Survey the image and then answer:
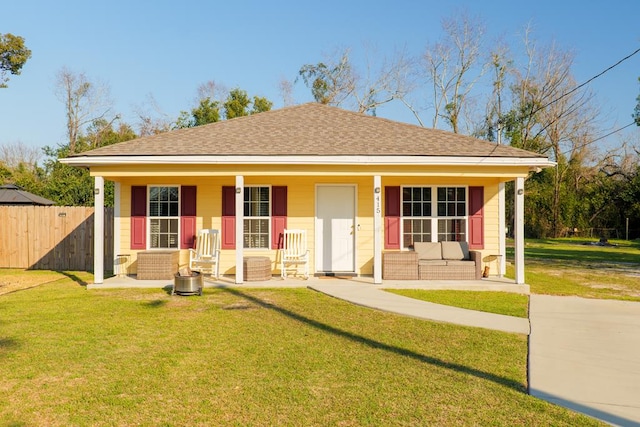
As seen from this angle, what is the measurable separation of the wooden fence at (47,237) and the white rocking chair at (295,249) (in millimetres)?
5506

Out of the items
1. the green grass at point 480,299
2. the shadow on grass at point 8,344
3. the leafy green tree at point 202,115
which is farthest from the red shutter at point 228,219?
the leafy green tree at point 202,115

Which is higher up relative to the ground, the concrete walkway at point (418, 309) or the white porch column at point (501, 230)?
the white porch column at point (501, 230)

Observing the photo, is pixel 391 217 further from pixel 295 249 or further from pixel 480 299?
pixel 480 299

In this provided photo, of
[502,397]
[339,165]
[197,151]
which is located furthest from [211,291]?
[502,397]

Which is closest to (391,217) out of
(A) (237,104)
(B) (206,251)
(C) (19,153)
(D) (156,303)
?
(B) (206,251)

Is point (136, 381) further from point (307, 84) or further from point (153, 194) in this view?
point (307, 84)

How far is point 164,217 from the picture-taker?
1071 cm

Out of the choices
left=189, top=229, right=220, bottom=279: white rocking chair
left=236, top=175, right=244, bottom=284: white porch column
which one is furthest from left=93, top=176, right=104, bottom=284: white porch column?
left=236, top=175, right=244, bottom=284: white porch column

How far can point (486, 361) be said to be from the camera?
15.5 feet

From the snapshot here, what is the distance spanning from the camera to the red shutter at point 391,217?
10641 millimetres

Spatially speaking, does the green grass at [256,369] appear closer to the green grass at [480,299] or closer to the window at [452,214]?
the green grass at [480,299]

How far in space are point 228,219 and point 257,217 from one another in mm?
694

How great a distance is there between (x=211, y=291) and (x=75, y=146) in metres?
27.4

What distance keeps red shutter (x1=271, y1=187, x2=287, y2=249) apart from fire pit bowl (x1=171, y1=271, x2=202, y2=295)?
107 inches
